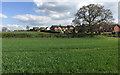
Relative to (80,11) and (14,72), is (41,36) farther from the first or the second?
(14,72)

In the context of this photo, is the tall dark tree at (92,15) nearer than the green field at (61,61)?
No

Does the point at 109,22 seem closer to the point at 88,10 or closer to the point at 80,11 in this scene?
the point at 88,10

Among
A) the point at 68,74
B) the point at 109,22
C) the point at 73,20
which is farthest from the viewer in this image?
the point at 73,20

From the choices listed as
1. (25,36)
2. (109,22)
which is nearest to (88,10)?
(109,22)

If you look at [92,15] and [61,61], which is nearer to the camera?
[61,61]

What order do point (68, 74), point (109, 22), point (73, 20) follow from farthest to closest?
point (73, 20)
point (109, 22)
point (68, 74)

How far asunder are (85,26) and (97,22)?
6695 millimetres

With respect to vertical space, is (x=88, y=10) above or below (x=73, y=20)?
above

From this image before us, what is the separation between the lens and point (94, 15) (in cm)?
5631

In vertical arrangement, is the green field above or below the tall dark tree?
below

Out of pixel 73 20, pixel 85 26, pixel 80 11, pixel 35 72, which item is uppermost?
pixel 80 11

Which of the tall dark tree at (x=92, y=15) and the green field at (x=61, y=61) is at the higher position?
the tall dark tree at (x=92, y=15)

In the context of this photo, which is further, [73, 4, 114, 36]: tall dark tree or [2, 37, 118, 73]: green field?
[73, 4, 114, 36]: tall dark tree

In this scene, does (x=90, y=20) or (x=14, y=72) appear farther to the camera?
(x=90, y=20)
